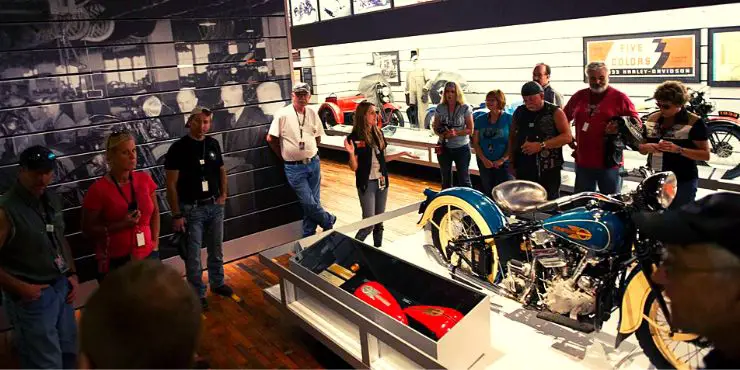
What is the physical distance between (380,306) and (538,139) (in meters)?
2.08

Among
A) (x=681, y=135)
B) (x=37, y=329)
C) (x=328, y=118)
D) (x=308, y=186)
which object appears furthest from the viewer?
(x=328, y=118)

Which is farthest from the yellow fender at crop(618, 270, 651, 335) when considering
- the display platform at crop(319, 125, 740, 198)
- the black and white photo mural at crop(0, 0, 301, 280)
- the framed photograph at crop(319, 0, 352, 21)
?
the framed photograph at crop(319, 0, 352, 21)

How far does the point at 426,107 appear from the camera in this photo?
928 centimetres

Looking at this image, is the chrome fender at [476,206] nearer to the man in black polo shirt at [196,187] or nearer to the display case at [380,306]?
the display case at [380,306]

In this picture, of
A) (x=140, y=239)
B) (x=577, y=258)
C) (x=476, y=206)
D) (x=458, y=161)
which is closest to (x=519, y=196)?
(x=476, y=206)

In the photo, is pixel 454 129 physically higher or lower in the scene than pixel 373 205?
higher

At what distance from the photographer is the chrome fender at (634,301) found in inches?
119

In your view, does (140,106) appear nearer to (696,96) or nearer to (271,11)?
(271,11)

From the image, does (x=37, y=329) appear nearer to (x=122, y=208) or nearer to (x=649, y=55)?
(x=122, y=208)

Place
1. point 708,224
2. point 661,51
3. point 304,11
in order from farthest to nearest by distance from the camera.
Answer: point 304,11
point 661,51
point 708,224

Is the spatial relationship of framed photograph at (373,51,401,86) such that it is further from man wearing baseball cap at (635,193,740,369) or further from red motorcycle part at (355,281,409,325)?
man wearing baseball cap at (635,193,740,369)

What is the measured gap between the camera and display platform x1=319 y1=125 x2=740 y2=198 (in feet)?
17.9

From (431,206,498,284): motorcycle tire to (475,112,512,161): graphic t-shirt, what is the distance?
3.91 feet

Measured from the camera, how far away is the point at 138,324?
101 centimetres
